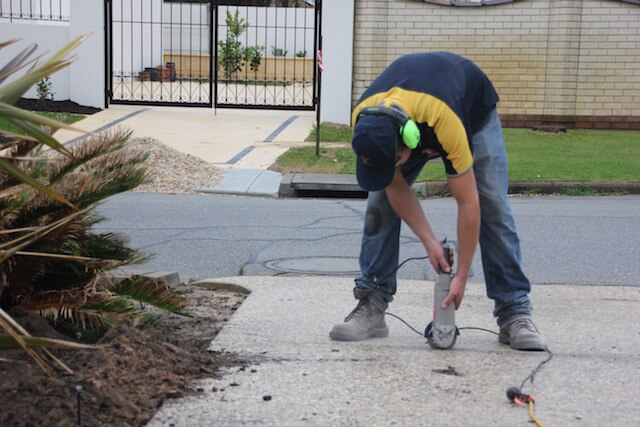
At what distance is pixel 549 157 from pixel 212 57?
7.91 m

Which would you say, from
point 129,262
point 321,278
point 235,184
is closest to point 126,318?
point 129,262

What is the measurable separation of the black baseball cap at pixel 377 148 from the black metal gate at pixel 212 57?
49.8 ft

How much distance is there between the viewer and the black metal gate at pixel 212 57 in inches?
790

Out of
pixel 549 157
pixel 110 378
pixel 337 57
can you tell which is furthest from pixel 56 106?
pixel 110 378

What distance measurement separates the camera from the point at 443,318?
4598 millimetres

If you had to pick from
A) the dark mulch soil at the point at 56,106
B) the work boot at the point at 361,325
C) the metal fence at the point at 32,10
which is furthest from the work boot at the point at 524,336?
the metal fence at the point at 32,10

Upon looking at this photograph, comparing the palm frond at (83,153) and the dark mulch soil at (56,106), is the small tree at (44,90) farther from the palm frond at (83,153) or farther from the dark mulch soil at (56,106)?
the palm frond at (83,153)

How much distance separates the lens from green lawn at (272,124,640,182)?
44.3 ft

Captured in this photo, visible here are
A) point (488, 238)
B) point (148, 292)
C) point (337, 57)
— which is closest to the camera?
point (148, 292)

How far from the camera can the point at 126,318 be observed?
433 cm

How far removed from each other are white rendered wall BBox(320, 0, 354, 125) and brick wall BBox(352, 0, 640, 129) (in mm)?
232

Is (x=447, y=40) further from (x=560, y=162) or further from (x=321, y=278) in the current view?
(x=321, y=278)

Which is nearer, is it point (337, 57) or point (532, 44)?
point (337, 57)

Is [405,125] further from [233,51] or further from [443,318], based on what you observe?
[233,51]
